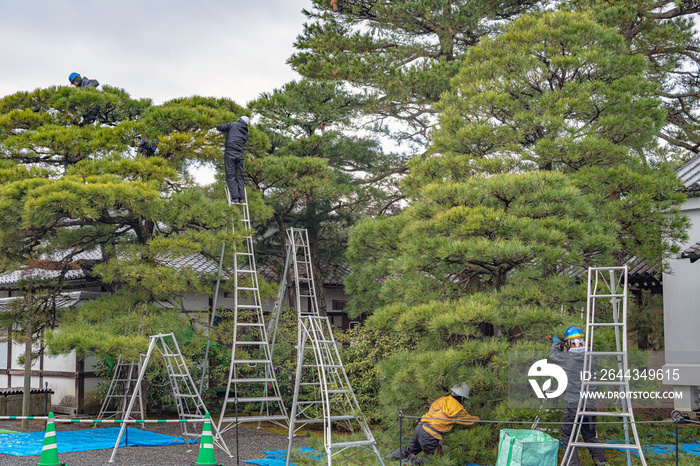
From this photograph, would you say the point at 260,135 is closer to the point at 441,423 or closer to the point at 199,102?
the point at 199,102

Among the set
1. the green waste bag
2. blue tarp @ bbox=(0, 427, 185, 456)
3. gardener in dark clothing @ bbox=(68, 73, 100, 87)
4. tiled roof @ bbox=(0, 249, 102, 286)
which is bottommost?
blue tarp @ bbox=(0, 427, 185, 456)

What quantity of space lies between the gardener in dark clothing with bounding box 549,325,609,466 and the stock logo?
0.15 metres

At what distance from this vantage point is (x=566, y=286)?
7789 mm

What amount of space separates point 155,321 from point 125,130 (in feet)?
10.9

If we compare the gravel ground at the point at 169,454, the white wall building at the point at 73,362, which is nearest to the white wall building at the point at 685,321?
the gravel ground at the point at 169,454

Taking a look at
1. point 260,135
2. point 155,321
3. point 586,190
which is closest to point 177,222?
point 155,321

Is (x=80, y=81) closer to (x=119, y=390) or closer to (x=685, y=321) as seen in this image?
(x=119, y=390)

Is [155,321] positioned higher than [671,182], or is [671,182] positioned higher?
[671,182]

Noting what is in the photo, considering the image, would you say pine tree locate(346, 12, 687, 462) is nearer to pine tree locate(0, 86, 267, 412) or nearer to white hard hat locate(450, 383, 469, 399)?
white hard hat locate(450, 383, 469, 399)

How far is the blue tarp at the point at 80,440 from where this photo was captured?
360 inches

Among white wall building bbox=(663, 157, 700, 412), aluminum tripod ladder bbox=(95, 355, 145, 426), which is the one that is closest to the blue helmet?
white wall building bbox=(663, 157, 700, 412)

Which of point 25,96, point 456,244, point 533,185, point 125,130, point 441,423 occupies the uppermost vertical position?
point 25,96

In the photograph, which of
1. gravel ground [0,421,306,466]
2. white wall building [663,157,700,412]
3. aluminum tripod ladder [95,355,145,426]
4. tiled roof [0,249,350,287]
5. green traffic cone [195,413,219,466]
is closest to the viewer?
green traffic cone [195,413,219,466]

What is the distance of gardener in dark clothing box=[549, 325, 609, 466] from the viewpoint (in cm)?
696
